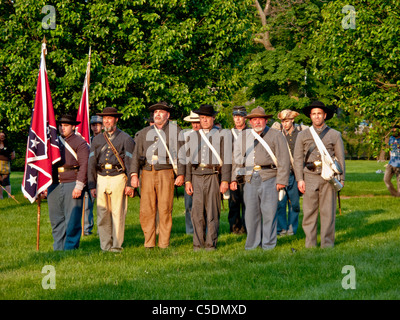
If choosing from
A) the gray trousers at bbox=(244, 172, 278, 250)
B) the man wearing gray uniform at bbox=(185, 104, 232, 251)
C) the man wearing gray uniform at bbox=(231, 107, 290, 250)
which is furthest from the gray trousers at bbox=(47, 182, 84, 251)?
the gray trousers at bbox=(244, 172, 278, 250)

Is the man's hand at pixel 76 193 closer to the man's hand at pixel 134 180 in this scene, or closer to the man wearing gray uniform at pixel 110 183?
the man wearing gray uniform at pixel 110 183

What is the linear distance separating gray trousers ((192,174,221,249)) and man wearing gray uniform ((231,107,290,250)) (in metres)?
0.38

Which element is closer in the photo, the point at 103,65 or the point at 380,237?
the point at 380,237

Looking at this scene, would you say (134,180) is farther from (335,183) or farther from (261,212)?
(335,183)

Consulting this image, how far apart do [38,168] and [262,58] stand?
3368 centimetres

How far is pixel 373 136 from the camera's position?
814 inches

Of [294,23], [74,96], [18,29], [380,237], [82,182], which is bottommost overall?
[380,237]

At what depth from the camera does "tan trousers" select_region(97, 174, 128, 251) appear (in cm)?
1123

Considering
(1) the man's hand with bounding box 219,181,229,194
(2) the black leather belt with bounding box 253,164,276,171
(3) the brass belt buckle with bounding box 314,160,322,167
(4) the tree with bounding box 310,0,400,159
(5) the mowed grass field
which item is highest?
(4) the tree with bounding box 310,0,400,159

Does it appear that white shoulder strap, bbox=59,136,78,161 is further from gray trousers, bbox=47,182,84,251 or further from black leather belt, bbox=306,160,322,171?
black leather belt, bbox=306,160,322,171

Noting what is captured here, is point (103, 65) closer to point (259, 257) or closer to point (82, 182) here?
point (82, 182)

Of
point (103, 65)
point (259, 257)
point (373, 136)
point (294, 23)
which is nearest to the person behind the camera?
point (259, 257)

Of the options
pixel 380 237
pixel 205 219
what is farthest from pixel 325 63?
pixel 205 219

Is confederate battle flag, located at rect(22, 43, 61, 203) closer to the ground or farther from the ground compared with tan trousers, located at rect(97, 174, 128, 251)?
farther from the ground
